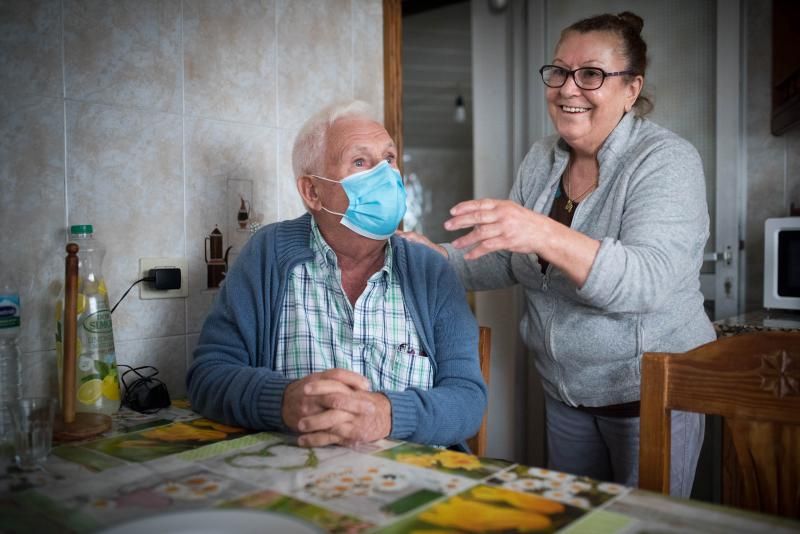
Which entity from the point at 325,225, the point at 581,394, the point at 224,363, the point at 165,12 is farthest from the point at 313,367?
the point at 165,12

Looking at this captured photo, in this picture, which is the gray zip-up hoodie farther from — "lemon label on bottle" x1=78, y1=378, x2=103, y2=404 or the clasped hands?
"lemon label on bottle" x1=78, y1=378, x2=103, y2=404

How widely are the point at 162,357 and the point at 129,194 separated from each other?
0.43m

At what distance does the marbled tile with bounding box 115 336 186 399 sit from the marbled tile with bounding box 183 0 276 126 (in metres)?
0.62

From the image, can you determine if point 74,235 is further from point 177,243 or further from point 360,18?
point 360,18

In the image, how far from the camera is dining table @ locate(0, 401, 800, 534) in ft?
2.47

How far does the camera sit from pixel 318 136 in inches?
59.7

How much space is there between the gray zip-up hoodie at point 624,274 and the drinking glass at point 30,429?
1.00 metres

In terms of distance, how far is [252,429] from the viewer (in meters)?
1.23

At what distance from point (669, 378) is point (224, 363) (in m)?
0.87

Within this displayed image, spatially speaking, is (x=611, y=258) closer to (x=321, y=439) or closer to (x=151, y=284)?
(x=321, y=439)

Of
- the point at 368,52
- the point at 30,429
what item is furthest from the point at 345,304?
the point at 368,52

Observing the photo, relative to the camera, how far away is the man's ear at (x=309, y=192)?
1.52m

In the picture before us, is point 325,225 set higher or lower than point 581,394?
higher

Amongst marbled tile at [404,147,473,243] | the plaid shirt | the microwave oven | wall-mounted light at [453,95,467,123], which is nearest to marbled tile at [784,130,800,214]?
the microwave oven
